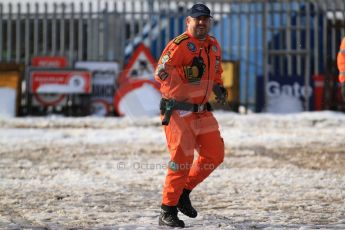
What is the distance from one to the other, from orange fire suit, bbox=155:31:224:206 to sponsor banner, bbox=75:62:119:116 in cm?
1110

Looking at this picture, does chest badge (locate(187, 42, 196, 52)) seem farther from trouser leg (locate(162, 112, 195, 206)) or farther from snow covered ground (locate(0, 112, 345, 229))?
snow covered ground (locate(0, 112, 345, 229))

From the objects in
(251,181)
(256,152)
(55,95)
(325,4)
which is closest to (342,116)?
(325,4)

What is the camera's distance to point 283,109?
54.0 ft

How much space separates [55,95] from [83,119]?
1762 millimetres

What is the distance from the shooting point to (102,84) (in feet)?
52.4

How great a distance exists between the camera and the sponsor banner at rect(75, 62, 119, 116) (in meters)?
15.9

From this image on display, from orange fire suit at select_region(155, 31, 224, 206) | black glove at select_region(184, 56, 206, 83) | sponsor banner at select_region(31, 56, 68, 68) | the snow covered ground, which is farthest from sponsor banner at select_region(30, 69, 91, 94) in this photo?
black glove at select_region(184, 56, 206, 83)

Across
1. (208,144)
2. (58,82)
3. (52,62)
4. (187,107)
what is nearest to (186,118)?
(187,107)

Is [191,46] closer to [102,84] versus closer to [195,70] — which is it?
[195,70]

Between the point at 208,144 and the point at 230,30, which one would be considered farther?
the point at 230,30

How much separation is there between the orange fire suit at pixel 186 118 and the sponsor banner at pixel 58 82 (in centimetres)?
1104

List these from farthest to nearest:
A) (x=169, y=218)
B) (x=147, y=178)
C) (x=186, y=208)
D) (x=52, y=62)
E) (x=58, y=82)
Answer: (x=52, y=62)
(x=58, y=82)
(x=147, y=178)
(x=186, y=208)
(x=169, y=218)

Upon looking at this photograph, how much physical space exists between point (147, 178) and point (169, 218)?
8.55 ft

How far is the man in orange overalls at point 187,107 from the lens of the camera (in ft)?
15.4
